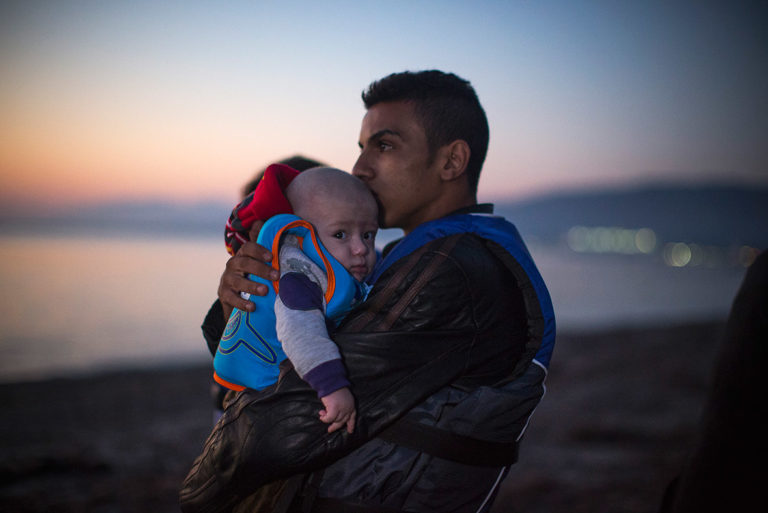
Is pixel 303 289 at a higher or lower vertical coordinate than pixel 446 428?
higher

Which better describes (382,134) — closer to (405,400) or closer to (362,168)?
(362,168)

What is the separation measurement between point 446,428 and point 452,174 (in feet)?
4.22

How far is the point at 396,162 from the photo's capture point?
243 cm

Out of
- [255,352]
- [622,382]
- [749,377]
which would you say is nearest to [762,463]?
[749,377]

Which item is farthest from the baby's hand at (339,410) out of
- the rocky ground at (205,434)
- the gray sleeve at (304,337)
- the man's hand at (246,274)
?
the rocky ground at (205,434)

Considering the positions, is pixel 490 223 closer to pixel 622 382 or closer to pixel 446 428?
pixel 446 428

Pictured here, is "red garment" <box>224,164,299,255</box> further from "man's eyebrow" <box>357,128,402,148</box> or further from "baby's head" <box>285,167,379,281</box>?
"man's eyebrow" <box>357,128,402,148</box>

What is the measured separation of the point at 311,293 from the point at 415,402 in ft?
1.81

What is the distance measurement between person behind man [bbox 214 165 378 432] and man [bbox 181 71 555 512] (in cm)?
9

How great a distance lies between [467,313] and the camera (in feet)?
5.91

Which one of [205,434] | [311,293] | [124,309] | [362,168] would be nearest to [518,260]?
[311,293]

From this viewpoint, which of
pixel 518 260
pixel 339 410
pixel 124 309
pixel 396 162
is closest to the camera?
pixel 339 410

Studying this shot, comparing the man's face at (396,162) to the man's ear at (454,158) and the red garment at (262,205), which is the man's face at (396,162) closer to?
the man's ear at (454,158)

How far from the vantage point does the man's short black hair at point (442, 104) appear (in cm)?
246
